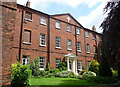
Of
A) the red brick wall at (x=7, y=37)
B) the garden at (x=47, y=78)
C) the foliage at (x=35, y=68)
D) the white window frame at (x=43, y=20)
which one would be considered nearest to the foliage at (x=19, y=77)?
the garden at (x=47, y=78)

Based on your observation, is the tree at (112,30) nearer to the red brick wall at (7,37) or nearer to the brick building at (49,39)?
the red brick wall at (7,37)

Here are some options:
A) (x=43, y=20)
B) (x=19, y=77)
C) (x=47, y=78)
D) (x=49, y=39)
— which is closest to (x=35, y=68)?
(x=47, y=78)

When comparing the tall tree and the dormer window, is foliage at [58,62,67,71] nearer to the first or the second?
the dormer window

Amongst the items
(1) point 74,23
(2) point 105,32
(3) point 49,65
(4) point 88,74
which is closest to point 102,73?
(4) point 88,74

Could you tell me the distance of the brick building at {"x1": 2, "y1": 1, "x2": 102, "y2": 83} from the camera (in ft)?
50.0

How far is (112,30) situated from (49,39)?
38.7 ft

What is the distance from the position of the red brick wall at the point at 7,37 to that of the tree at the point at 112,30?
252 inches

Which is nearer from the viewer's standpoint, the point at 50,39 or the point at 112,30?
the point at 112,30

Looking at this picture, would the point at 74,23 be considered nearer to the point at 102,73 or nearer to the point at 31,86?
the point at 102,73

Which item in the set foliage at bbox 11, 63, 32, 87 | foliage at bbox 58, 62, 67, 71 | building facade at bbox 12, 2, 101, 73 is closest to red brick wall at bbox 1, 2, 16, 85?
foliage at bbox 11, 63, 32, 87

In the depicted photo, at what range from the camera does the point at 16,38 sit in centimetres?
1471

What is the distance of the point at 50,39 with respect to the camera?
18.2 m

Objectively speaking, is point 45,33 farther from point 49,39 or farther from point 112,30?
point 112,30

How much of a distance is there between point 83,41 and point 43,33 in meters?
10.4
